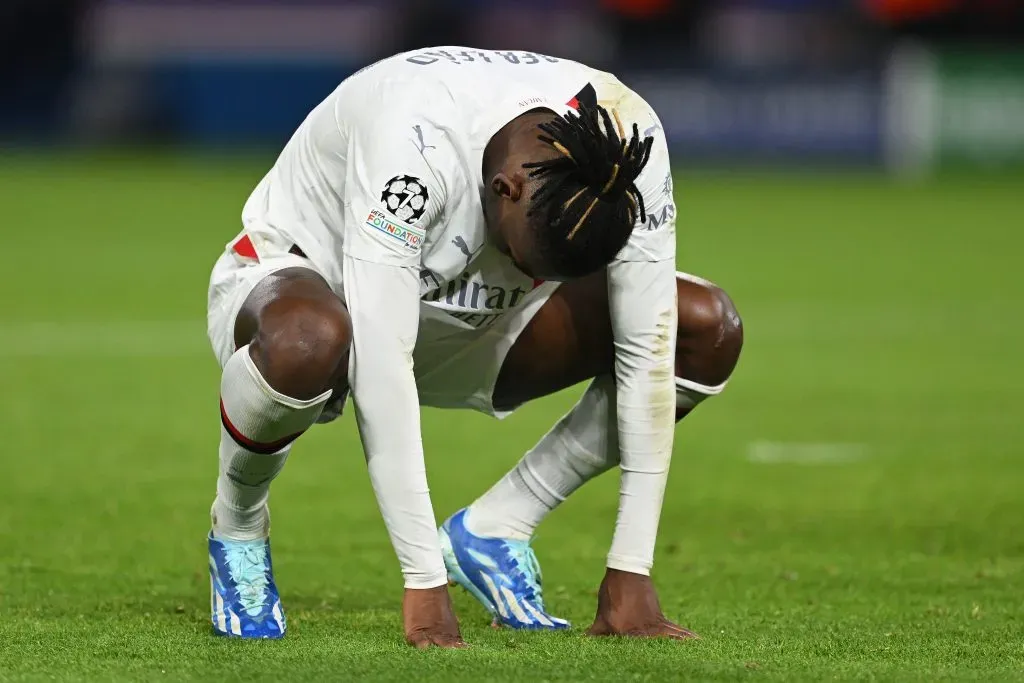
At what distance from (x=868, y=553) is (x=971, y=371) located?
349cm

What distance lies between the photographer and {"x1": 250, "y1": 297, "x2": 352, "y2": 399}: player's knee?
3.24 metres

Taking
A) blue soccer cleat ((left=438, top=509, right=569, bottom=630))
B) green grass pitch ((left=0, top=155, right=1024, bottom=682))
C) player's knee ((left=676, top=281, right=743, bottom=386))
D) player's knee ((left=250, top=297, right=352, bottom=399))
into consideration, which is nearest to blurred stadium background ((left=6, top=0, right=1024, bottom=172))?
green grass pitch ((left=0, top=155, right=1024, bottom=682))

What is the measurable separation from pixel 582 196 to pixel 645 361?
1.62ft

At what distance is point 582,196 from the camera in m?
3.23

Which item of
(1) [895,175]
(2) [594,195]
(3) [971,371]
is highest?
(2) [594,195]

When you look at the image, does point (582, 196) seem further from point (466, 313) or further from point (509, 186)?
point (466, 313)

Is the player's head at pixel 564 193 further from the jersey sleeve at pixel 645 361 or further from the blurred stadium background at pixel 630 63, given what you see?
the blurred stadium background at pixel 630 63

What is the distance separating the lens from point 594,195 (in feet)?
10.7

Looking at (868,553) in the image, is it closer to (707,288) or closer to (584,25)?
(707,288)

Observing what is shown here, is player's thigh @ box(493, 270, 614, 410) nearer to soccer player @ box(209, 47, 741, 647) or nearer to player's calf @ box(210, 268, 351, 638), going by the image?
soccer player @ box(209, 47, 741, 647)

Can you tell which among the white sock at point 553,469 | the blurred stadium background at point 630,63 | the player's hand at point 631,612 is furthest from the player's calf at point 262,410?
the blurred stadium background at point 630,63

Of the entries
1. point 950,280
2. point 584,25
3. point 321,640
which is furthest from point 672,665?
point 584,25

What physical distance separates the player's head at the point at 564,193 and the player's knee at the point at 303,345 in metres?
0.36

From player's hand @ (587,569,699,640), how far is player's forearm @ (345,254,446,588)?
392 millimetres
